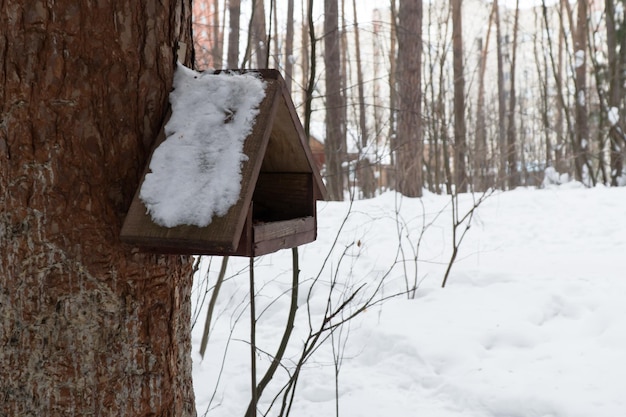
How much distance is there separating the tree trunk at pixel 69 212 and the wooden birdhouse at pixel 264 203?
0.10 metres

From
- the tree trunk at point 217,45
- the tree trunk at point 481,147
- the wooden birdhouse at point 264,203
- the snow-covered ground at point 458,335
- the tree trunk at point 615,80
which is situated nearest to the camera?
the wooden birdhouse at point 264,203

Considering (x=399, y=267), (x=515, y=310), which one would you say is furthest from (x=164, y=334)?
(x=399, y=267)

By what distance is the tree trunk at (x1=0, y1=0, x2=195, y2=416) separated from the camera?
4.29 ft

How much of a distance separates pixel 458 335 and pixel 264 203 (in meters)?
2.91

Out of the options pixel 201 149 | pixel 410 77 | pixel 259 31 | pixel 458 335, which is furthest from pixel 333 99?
pixel 201 149

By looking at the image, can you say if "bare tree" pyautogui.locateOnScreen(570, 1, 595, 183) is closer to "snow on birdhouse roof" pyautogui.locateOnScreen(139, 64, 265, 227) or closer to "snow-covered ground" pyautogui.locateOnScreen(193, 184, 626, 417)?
"snow-covered ground" pyautogui.locateOnScreen(193, 184, 626, 417)

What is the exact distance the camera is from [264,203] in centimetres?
198

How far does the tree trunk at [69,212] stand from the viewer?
1.31 m

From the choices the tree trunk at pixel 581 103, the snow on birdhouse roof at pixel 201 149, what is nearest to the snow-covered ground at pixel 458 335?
the snow on birdhouse roof at pixel 201 149

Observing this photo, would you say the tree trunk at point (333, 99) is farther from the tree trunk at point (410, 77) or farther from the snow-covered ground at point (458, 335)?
the snow-covered ground at point (458, 335)

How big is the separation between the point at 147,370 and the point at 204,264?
499 centimetres

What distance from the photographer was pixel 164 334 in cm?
145


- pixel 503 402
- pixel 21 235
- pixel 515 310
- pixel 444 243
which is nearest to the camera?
pixel 21 235

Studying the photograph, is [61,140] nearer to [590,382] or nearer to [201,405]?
[201,405]
